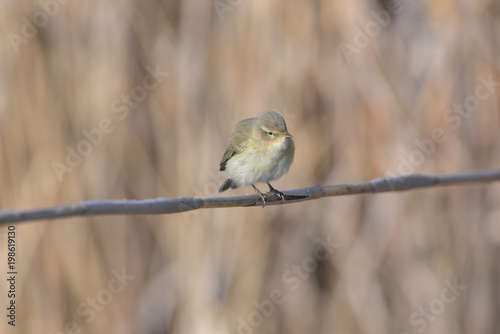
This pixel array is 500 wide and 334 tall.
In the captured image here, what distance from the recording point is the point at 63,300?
2.40 meters

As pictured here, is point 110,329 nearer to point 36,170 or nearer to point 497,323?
point 36,170

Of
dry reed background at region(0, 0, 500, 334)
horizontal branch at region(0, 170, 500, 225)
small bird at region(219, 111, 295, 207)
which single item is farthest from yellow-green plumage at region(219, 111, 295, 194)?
horizontal branch at region(0, 170, 500, 225)

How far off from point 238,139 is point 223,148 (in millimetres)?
315

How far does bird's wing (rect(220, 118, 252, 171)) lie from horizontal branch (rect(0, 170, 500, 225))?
88 cm

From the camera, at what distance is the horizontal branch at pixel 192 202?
55 cm

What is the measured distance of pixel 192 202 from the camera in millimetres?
788

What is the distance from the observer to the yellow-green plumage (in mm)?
1884

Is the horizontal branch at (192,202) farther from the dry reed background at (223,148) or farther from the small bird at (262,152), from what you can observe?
the dry reed background at (223,148)

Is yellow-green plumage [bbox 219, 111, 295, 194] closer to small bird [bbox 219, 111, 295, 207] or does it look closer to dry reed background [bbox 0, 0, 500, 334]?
small bird [bbox 219, 111, 295, 207]

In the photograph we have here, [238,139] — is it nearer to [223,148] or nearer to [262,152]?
[262,152]

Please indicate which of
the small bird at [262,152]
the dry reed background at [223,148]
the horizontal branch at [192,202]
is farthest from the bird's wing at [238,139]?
the horizontal branch at [192,202]

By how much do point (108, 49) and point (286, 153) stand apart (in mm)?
980

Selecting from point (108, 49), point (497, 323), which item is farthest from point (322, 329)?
point (108, 49)

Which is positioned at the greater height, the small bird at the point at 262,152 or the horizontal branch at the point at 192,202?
the small bird at the point at 262,152
